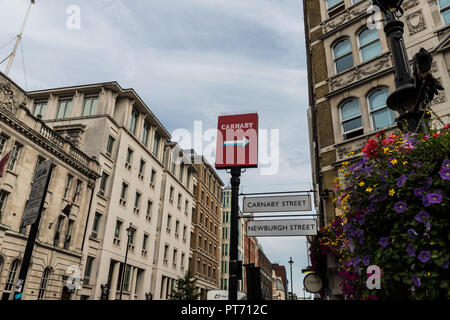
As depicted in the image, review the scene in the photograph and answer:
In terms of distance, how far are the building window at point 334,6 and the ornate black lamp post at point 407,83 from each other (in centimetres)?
1268

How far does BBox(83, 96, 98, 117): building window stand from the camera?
97.1ft

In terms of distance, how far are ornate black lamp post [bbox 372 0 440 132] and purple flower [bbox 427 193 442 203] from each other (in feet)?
5.21

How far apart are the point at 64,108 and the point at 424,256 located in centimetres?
3405

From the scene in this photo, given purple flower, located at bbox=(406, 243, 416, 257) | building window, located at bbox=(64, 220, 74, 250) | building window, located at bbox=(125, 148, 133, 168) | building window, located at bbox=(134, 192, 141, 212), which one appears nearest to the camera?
purple flower, located at bbox=(406, 243, 416, 257)

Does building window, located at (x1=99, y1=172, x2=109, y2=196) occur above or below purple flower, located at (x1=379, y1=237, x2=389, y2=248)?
above

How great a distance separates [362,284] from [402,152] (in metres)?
1.17

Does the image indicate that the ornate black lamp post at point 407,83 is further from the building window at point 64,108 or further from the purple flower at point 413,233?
the building window at point 64,108

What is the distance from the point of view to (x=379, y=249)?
7.86 ft

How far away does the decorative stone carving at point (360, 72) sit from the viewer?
12.6 m

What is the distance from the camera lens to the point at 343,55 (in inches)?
575

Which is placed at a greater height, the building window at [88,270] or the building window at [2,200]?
the building window at [2,200]

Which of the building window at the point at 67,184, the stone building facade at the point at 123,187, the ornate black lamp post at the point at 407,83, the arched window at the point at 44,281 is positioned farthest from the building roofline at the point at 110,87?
the ornate black lamp post at the point at 407,83

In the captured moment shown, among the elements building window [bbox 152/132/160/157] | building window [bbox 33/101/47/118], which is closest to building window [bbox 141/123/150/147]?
building window [bbox 152/132/160/157]

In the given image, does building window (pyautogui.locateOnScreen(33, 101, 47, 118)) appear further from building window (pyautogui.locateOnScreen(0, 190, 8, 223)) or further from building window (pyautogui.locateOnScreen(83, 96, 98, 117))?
building window (pyautogui.locateOnScreen(0, 190, 8, 223))
